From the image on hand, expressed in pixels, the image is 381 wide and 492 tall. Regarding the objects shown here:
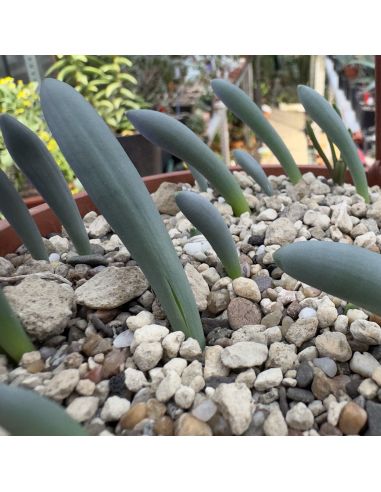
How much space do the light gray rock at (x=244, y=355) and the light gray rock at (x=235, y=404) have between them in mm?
28

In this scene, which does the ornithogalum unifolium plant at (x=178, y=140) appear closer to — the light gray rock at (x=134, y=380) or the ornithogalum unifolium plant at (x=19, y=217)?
the ornithogalum unifolium plant at (x=19, y=217)

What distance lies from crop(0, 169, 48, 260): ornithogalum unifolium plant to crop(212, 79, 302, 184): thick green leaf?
34 centimetres

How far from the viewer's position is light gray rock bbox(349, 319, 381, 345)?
0.43 m

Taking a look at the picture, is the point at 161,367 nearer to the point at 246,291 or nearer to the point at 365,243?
the point at 246,291

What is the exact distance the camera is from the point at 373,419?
356mm

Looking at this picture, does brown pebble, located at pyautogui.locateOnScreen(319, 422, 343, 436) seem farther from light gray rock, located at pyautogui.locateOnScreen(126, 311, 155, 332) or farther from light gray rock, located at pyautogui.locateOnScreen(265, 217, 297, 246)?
light gray rock, located at pyautogui.locateOnScreen(265, 217, 297, 246)

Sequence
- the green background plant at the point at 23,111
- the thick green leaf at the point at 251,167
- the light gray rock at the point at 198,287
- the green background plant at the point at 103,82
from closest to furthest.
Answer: the light gray rock at the point at 198,287 → the thick green leaf at the point at 251,167 → the green background plant at the point at 23,111 → the green background plant at the point at 103,82

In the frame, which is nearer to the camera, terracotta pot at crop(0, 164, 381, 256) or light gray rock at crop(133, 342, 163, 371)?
light gray rock at crop(133, 342, 163, 371)

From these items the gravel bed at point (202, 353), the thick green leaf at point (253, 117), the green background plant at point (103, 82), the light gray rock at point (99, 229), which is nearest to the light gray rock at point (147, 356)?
the gravel bed at point (202, 353)

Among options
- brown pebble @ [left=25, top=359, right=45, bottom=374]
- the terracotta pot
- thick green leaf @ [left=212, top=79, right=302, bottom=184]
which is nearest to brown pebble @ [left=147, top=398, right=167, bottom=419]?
brown pebble @ [left=25, top=359, right=45, bottom=374]

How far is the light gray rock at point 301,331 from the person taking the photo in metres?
0.45
